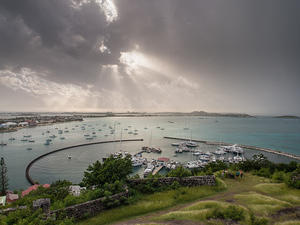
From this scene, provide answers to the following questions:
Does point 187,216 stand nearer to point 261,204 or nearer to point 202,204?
point 202,204

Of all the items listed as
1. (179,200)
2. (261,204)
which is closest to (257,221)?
(261,204)

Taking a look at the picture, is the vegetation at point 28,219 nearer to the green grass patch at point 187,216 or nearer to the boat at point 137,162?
the green grass patch at point 187,216

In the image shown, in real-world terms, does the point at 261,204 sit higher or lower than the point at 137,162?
higher

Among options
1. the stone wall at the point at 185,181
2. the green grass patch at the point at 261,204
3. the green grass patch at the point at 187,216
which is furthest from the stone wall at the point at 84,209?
the green grass patch at the point at 261,204

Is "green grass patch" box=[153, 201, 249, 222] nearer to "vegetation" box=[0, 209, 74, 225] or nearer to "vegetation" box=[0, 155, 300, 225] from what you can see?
"vegetation" box=[0, 155, 300, 225]

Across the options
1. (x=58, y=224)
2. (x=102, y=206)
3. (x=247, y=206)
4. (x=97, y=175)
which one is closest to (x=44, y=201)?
(x=58, y=224)

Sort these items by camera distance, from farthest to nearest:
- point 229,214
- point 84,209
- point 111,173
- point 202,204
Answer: point 111,173
point 202,204
point 84,209
point 229,214

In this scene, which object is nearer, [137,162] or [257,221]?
[257,221]
